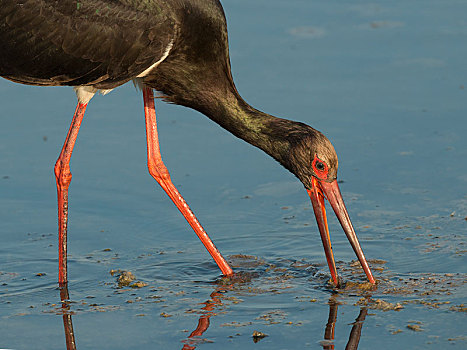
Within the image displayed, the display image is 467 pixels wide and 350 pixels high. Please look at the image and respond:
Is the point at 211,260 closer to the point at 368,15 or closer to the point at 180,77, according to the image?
the point at 180,77

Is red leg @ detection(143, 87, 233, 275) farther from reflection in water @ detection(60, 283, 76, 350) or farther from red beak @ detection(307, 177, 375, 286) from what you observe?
reflection in water @ detection(60, 283, 76, 350)

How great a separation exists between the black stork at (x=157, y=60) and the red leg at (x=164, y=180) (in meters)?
0.02

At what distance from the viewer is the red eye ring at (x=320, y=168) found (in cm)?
792

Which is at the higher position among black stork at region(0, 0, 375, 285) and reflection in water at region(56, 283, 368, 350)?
black stork at region(0, 0, 375, 285)

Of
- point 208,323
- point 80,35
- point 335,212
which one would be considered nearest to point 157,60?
point 80,35

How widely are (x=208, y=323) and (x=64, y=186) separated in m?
2.24

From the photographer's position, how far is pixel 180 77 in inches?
331

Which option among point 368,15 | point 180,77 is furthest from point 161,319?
point 368,15

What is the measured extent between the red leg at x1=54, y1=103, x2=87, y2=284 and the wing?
541 mm

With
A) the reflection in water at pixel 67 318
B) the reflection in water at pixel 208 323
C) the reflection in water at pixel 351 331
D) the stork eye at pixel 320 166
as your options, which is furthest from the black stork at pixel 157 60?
the reflection in water at pixel 351 331

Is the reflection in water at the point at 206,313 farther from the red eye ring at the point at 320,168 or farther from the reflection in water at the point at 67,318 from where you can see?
the red eye ring at the point at 320,168

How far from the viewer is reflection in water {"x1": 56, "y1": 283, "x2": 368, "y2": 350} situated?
685 centimetres

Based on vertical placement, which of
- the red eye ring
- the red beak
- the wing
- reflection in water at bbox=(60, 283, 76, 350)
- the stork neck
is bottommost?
reflection in water at bbox=(60, 283, 76, 350)

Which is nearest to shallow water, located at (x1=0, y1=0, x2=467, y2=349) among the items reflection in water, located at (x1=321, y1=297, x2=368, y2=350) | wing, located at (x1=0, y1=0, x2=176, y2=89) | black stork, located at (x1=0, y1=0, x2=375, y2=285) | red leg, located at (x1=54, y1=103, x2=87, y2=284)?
reflection in water, located at (x1=321, y1=297, x2=368, y2=350)
